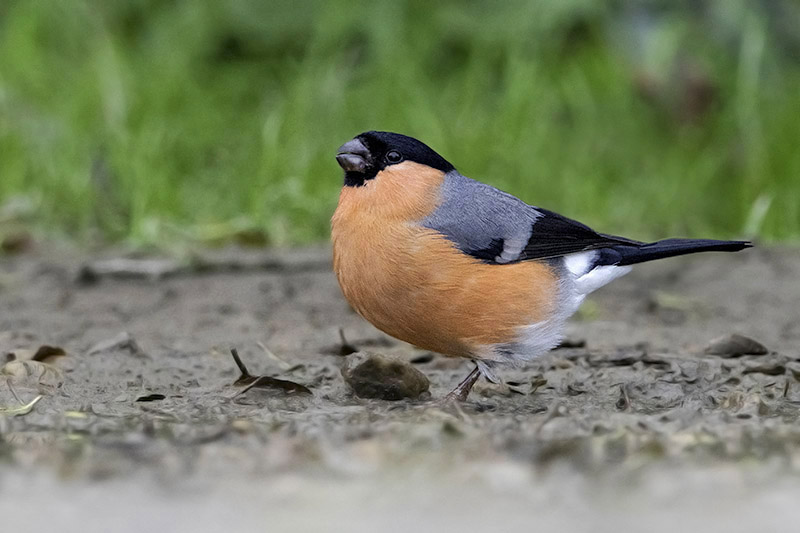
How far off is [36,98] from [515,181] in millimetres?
3177

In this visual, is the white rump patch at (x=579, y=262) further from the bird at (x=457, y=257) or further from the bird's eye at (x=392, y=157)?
the bird's eye at (x=392, y=157)

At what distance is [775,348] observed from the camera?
458cm

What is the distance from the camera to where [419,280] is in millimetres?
3590

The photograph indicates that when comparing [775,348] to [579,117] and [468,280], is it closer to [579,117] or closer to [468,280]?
[468,280]

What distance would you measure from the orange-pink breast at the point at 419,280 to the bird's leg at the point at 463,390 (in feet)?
0.38

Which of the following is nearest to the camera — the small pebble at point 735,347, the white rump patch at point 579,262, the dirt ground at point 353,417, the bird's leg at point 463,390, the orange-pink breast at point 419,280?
the dirt ground at point 353,417

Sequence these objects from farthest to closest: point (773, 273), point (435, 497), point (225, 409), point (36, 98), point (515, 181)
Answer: point (36, 98)
point (515, 181)
point (773, 273)
point (225, 409)
point (435, 497)

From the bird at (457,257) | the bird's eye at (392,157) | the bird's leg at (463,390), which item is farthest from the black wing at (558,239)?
the bird's eye at (392,157)

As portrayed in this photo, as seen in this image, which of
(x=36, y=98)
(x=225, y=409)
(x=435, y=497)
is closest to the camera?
(x=435, y=497)

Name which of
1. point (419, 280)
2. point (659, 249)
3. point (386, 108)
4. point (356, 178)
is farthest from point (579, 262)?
point (386, 108)

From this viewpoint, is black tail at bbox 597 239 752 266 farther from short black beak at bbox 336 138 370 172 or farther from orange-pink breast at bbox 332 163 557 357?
short black beak at bbox 336 138 370 172

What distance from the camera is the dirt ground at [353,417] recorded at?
226 centimetres

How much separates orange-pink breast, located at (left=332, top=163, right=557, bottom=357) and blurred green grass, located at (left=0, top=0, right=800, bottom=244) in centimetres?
247

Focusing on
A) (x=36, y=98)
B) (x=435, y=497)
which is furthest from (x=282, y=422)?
(x=36, y=98)
